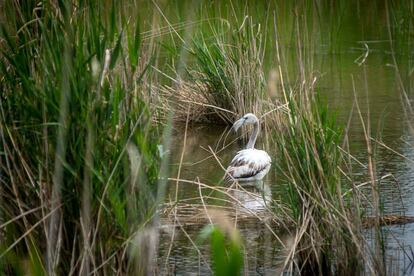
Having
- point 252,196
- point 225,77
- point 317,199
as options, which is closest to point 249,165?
point 252,196

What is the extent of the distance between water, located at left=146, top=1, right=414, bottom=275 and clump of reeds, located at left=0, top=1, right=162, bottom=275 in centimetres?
30

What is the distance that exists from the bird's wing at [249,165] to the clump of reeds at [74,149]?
3.65 m

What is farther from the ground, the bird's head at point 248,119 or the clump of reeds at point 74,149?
the clump of reeds at point 74,149

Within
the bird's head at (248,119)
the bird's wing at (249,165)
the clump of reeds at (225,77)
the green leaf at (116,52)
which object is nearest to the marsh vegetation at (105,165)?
the green leaf at (116,52)

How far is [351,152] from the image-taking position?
813 cm

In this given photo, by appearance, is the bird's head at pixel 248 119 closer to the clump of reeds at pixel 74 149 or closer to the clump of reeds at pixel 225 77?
the clump of reeds at pixel 225 77

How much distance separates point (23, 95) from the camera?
4.15 m

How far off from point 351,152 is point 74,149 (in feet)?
15.0

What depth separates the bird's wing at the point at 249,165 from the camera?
7875 mm

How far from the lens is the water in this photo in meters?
5.39

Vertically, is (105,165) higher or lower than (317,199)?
higher

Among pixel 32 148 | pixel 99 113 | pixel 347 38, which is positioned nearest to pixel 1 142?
pixel 32 148

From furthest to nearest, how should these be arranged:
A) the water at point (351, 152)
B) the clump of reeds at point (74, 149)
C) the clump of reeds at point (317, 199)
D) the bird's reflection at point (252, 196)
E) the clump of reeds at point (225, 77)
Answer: the clump of reeds at point (225, 77)
the bird's reflection at point (252, 196)
the water at point (351, 152)
the clump of reeds at point (317, 199)
the clump of reeds at point (74, 149)

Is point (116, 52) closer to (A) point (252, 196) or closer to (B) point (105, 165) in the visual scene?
(B) point (105, 165)
